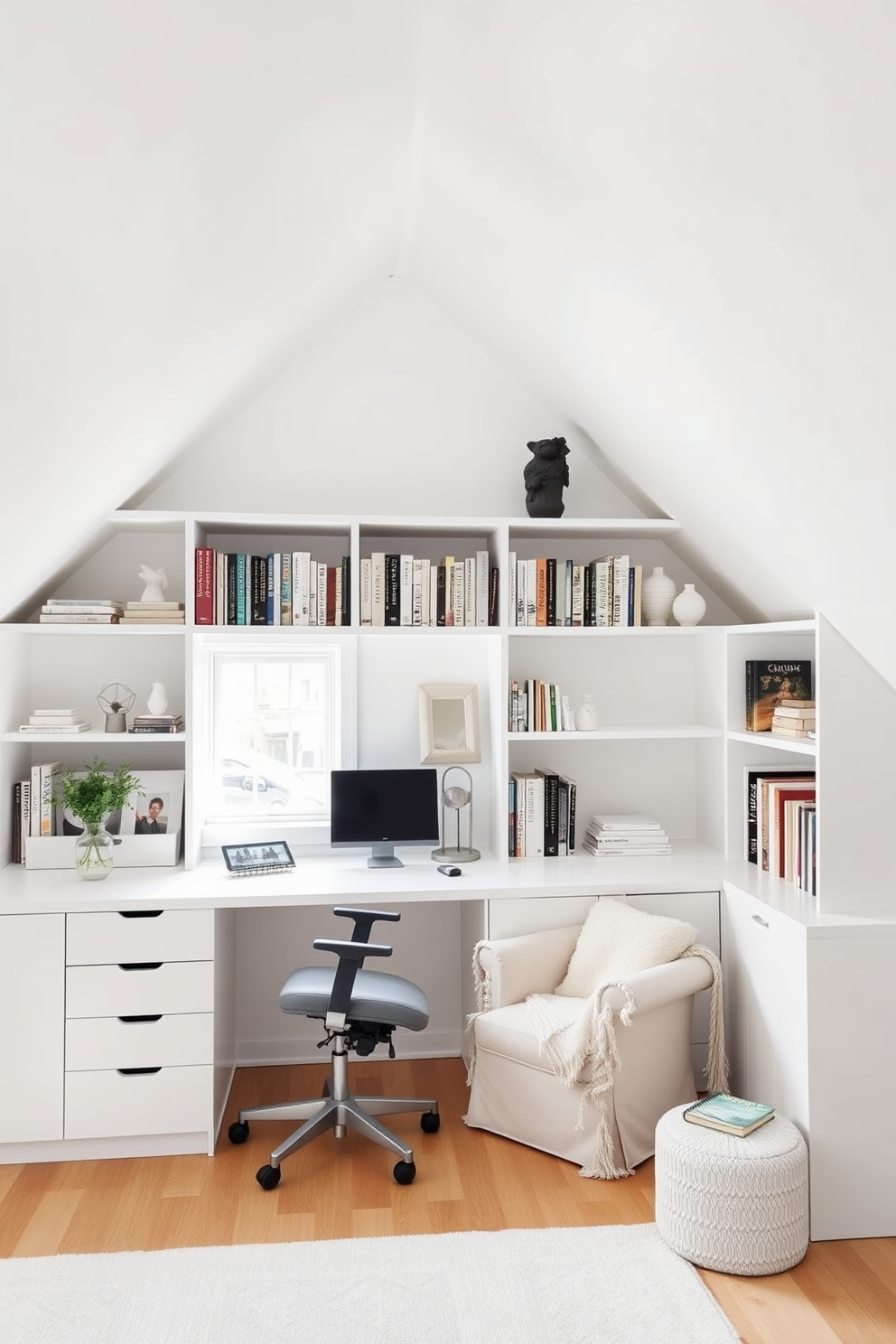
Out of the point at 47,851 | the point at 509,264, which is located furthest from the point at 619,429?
the point at 47,851

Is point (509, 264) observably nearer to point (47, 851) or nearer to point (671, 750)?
point (671, 750)

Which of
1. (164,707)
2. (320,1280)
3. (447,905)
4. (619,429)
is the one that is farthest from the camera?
(447,905)

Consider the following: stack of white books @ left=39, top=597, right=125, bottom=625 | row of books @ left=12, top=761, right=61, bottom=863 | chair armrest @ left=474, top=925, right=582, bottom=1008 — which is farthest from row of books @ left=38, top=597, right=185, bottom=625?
chair armrest @ left=474, top=925, right=582, bottom=1008

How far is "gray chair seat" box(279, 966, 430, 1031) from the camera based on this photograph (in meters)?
2.76

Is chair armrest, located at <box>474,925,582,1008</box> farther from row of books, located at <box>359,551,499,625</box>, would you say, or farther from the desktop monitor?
row of books, located at <box>359,551,499,625</box>

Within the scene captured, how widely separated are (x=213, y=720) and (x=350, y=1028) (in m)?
1.39

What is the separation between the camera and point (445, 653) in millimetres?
3723

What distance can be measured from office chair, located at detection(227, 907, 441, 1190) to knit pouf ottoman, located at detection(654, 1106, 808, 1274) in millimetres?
767

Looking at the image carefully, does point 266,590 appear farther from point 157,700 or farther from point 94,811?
point 94,811

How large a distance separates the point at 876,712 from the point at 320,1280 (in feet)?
6.86

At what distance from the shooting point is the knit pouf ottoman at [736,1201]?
2.29 metres

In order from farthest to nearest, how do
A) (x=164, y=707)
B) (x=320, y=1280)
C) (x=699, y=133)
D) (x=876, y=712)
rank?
1. (x=164, y=707)
2. (x=876, y=712)
3. (x=320, y=1280)
4. (x=699, y=133)

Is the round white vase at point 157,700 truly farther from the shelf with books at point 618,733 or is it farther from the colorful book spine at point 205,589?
the shelf with books at point 618,733

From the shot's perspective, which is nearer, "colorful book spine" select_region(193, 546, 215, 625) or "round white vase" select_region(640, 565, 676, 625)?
"colorful book spine" select_region(193, 546, 215, 625)
